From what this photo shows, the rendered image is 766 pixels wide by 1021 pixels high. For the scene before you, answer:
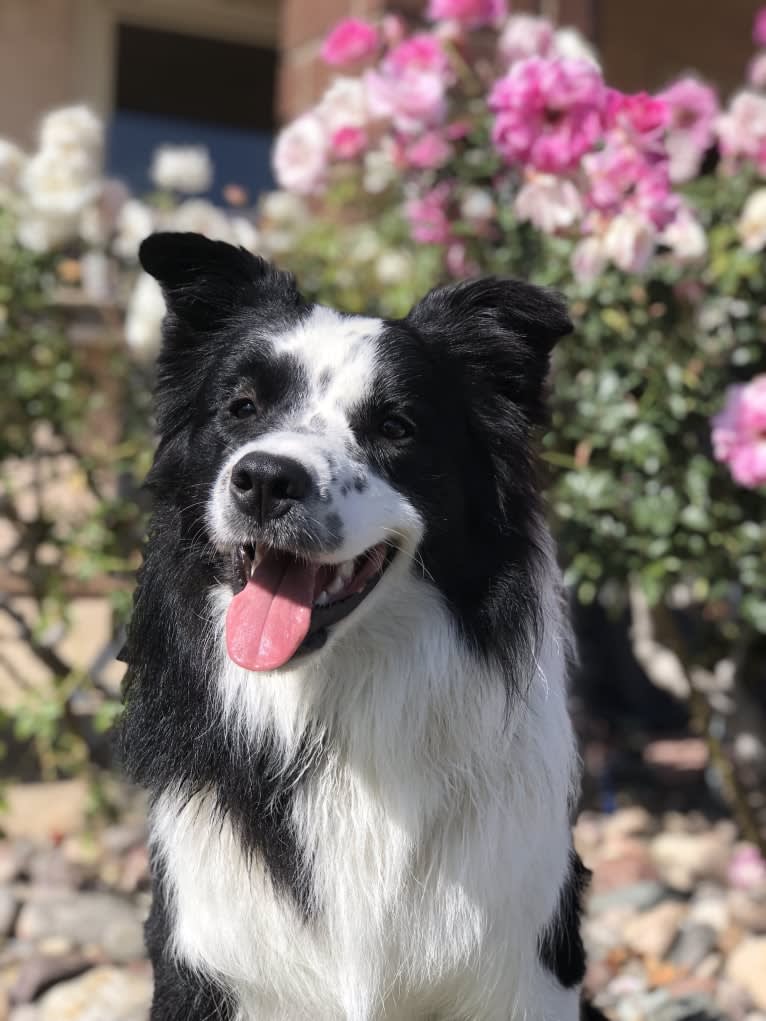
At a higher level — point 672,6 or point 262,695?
point 672,6

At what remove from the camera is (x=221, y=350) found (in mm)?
2549

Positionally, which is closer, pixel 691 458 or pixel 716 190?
pixel 691 458

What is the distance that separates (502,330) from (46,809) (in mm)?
3367

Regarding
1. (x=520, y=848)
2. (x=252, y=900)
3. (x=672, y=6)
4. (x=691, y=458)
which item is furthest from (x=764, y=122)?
(x=672, y=6)

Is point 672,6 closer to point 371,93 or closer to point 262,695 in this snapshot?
point 371,93

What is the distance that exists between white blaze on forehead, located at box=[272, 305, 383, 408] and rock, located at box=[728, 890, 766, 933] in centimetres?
250

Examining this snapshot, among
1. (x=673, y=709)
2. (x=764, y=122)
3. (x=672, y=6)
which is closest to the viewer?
(x=764, y=122)

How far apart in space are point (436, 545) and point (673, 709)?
4.48 meters

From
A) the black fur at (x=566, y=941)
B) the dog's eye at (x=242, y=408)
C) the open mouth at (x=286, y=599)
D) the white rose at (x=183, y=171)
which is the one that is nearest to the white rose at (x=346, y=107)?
the white rose at (x=183, y=171)

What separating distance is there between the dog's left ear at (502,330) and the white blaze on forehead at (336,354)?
17 cm

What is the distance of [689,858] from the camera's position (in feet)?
15.0

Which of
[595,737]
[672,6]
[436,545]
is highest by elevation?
[672,6]

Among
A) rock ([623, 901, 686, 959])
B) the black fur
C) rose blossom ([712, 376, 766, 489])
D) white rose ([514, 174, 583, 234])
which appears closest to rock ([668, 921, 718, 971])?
rock ([623, 901, 686, 959])

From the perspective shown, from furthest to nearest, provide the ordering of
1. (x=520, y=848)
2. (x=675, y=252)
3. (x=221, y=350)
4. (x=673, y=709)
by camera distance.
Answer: (x=673, y=709), (x=675, y=252), (x=221, y=350), (x=520, y=848)
